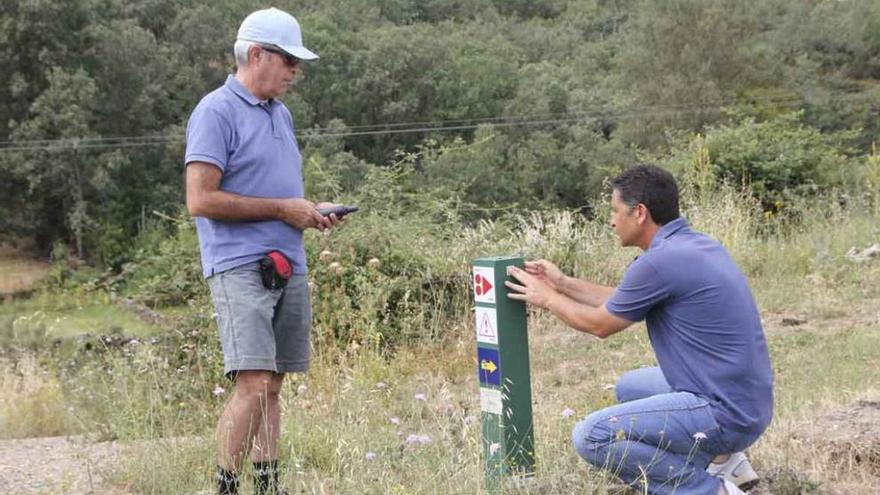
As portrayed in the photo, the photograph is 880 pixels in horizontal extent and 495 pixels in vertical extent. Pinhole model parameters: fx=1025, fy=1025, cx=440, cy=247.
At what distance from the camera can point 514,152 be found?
53.3 meters

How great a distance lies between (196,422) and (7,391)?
11.9ft

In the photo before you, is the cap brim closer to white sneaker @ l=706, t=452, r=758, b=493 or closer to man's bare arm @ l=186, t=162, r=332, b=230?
man's bare arm @ l=186, t=162, r=332, b=230

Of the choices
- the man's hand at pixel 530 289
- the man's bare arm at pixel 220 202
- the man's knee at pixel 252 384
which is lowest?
the man's knee at pixel 252 384

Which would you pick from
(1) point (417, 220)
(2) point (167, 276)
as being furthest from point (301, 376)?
(2) point (167, 276)

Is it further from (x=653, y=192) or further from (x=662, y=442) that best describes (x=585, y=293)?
(x=662, y=442)

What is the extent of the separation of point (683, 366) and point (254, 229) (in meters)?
1.74

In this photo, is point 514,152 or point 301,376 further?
point 514,152

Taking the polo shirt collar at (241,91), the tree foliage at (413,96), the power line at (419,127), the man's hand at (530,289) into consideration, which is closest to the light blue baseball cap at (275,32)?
the polo shirt collar at (241,91)

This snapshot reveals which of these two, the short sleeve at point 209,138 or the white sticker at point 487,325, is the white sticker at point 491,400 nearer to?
the white sticker at point 487,325

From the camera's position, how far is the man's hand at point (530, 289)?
3.82 metres

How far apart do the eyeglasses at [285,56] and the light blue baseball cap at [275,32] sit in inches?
1.3

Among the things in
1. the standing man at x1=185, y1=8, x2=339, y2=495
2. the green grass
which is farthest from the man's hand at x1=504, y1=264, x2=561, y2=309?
the standing man at x1=185, y1=8, x2=339, y2=495

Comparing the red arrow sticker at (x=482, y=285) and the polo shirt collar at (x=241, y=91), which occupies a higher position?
the polo shirt collar at (x=241, y=91)

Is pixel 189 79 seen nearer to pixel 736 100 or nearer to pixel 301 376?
pixel 736 100
